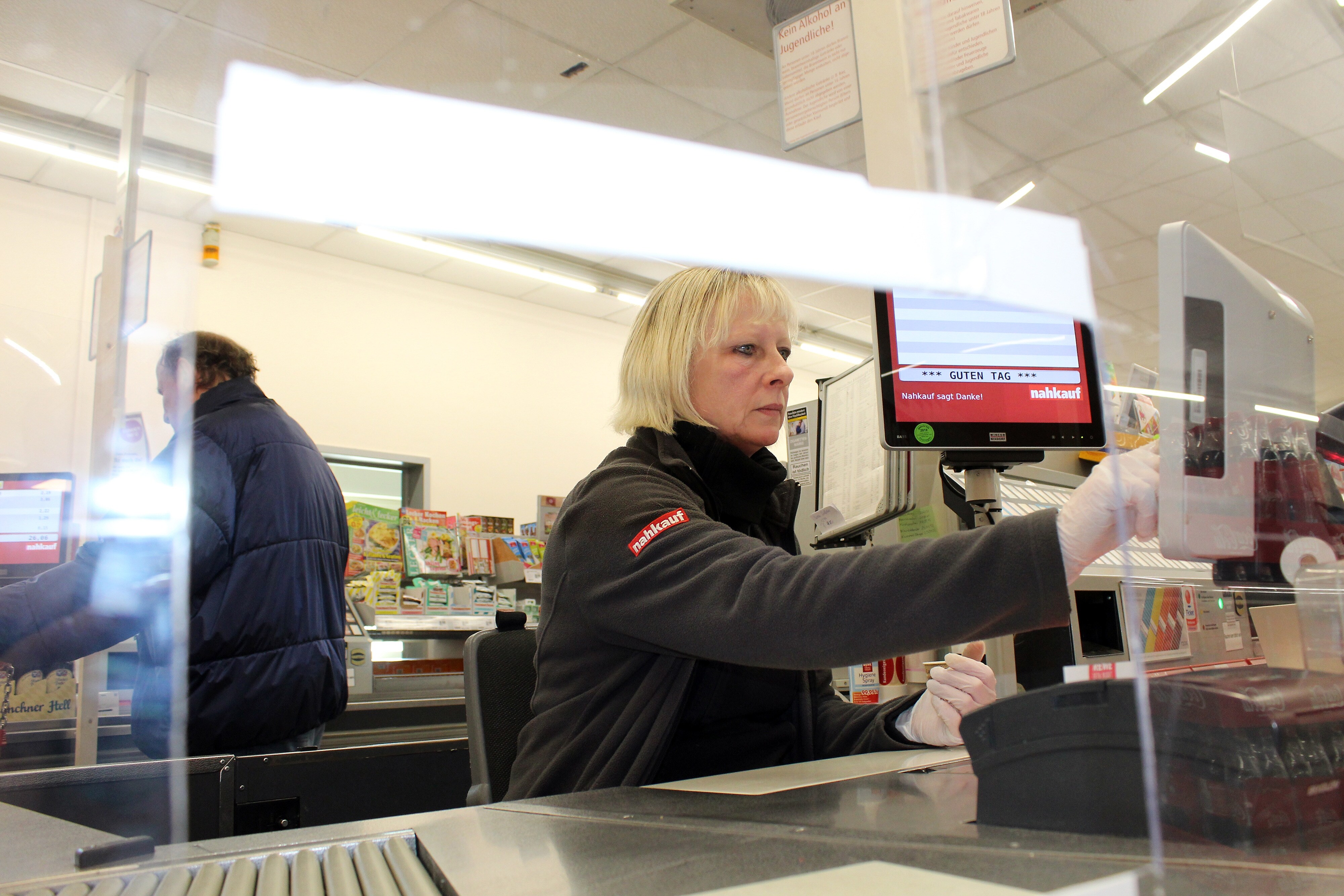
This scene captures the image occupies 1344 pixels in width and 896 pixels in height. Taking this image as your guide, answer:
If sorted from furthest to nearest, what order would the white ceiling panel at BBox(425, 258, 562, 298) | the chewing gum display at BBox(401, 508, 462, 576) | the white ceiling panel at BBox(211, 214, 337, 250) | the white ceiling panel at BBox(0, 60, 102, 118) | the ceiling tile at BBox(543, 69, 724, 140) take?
the white ceiling panel at BBox(425, 258, 562, 298)
the white ceiling panel at BBox(211, 214, 337, 250)
the chewing gum display at BBox(401, 508, 462, 576)
the ceiling tile at BBox(543, 69, 724, 140)
the white ceiling panel at BBox(0, 60, 102, 118)

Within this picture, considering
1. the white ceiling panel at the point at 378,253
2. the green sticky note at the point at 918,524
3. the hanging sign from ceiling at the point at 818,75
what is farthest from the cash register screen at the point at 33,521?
the white ceiling panel at the point at 378,253

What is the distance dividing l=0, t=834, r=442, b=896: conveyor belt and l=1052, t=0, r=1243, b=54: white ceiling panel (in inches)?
27.2

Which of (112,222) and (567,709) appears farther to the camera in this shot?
(112,222)

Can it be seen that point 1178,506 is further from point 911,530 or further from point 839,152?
point 839,152

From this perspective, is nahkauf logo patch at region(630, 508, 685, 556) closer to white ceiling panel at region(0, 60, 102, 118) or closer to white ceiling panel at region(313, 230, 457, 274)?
white ceiling panel at region(0, 60, 102, 118)

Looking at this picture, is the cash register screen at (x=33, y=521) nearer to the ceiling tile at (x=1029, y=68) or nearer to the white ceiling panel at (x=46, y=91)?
the white ceiling panel at (x=46, y=91)

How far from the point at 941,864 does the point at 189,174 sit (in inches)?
196

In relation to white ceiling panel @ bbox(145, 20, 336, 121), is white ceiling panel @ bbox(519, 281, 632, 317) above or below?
above

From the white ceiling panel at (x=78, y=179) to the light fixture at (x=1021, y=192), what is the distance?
467 centimetres

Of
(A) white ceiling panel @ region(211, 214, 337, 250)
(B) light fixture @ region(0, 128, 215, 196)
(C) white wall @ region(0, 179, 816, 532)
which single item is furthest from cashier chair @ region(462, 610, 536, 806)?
(A) white ceiling panel @ region(211, 214, 337, 250)

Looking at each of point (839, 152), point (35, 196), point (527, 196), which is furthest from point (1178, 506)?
point (35, 196)

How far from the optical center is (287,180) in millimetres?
3078

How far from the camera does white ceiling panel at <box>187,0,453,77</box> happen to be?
125 inches

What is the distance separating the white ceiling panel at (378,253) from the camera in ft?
17.3
